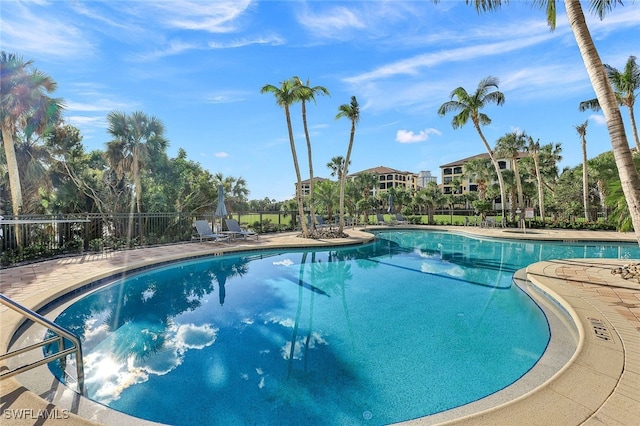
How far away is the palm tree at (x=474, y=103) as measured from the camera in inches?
728

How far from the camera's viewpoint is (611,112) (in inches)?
217

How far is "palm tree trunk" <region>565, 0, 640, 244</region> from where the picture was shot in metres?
5.51

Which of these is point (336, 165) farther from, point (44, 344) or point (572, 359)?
point (44, 344)

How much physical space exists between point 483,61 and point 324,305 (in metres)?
13.0

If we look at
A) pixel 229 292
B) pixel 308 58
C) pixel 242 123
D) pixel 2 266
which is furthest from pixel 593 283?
pixel 242 123

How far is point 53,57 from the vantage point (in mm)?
8617

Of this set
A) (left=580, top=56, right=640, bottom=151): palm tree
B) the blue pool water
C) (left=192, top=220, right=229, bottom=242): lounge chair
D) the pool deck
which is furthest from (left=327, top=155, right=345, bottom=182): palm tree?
the pool deck

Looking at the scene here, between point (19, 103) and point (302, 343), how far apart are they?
1183cm

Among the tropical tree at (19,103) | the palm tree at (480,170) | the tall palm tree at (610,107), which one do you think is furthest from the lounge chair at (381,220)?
the tropical tree at (19,103)

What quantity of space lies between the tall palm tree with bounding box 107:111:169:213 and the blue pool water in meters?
7.73

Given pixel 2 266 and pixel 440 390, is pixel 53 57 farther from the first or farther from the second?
pixel 440 390

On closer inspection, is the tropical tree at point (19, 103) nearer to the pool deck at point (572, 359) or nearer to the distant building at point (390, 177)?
the pool deck at point (572, 359)

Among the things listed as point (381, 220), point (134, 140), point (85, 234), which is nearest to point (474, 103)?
point (381, 220)

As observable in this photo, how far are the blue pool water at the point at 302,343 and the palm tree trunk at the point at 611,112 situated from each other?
107 inches
